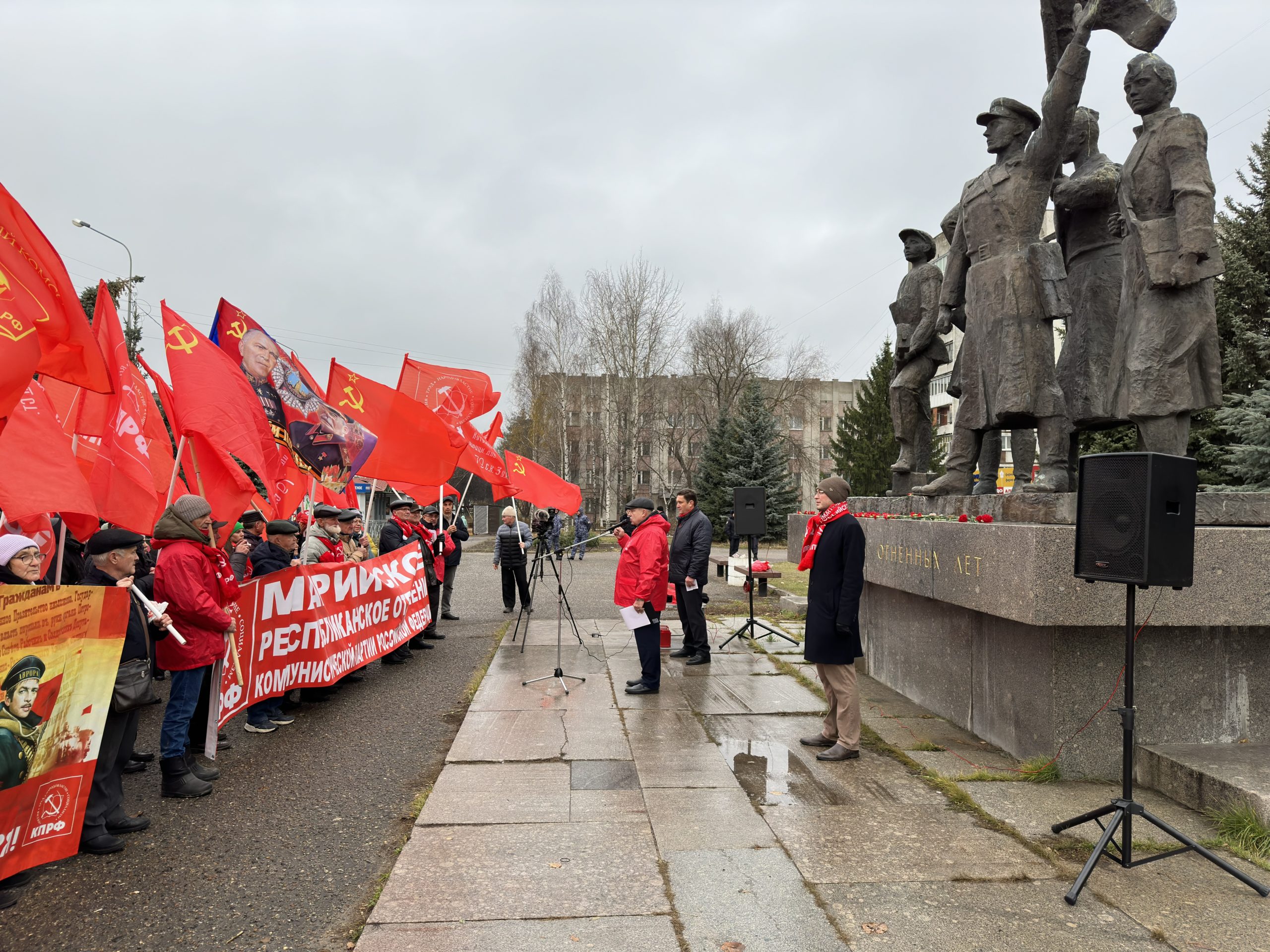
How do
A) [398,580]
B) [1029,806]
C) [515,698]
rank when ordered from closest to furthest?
[1029,806] → [515,698] → [398,580]

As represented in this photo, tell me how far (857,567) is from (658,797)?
206cm

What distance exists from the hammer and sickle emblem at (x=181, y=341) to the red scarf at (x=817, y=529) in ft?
15.2

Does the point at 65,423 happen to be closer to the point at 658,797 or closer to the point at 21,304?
the point at 21,304

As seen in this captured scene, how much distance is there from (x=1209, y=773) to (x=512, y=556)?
34.1ft

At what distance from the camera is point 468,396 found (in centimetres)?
1009

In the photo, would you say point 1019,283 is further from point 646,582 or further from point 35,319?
point 35,319

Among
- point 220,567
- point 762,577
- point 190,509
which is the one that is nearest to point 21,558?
point 190,509

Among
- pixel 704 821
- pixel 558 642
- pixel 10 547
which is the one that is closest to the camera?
pixel 10 547

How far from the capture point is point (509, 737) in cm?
651

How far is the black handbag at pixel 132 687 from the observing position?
4.27m

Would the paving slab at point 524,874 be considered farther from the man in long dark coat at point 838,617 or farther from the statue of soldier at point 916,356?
the statue of soldier at point 916,356

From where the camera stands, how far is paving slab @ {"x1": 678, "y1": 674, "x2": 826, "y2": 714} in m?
7.43

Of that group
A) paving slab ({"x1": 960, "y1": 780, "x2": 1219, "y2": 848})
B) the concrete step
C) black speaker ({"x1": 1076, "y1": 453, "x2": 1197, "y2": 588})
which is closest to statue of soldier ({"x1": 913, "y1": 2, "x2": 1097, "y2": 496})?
the concrete step

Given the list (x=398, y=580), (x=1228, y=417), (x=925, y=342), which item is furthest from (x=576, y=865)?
(x=1228, y=417)
